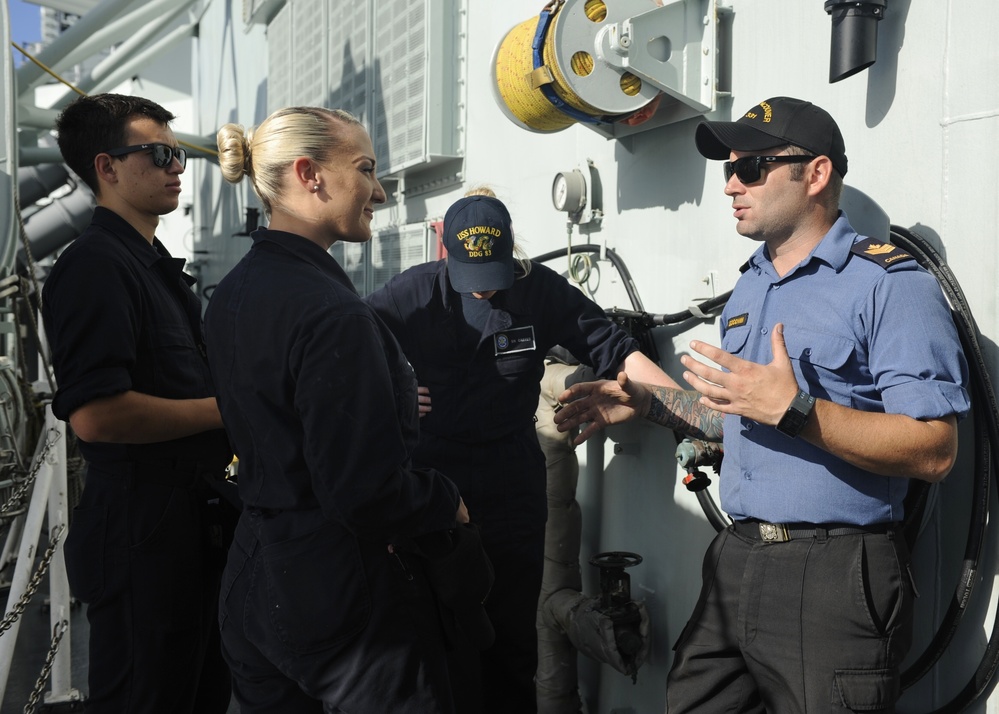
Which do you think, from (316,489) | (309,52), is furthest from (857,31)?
(309,52)

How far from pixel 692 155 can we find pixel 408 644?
2142 mm

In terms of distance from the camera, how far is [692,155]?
3.23 m

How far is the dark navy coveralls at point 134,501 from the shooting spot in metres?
2.42

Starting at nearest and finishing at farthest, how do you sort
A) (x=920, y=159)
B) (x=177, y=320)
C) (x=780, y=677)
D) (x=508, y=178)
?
(x=780, y=677)
(x=920, y=159)
(x=177, y=320)
(x=508, y=178)

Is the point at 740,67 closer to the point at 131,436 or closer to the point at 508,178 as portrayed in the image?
the point at 508,178

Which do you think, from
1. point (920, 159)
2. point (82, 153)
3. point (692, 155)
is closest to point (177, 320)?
point (82, 153)

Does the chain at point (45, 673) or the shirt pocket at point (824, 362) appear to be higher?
the shirt pocket at point (824, 362)

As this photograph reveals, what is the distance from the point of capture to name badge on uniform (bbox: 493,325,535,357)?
3180mm

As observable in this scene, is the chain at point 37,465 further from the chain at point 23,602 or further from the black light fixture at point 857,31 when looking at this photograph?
the black light fixture at point 857,31

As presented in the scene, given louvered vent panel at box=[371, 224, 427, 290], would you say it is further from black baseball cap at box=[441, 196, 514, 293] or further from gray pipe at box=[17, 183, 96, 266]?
gray pipe at box=[17, 183, 96, 266]

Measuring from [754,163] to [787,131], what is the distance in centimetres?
11

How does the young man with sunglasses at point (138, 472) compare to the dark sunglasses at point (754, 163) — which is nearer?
the dark sunglasses at point (754, 163)

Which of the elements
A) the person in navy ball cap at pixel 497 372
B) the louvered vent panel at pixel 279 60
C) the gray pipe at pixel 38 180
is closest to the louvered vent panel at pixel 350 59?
the louvered vent panel at pixel 279 60

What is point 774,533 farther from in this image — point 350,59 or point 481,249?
point 350,59
